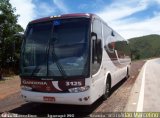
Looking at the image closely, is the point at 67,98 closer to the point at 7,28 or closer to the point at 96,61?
the point at 96,61

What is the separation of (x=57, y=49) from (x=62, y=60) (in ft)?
1.38

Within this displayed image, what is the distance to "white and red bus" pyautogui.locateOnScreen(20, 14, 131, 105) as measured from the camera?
9023mm

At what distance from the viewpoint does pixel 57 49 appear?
9.40m

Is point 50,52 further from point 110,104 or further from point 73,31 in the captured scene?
point 110,104

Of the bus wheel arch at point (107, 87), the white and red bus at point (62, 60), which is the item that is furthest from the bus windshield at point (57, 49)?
the bus wheel arch at point (107, 87)

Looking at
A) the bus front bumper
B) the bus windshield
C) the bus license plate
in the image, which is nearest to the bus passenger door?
the bus windshield

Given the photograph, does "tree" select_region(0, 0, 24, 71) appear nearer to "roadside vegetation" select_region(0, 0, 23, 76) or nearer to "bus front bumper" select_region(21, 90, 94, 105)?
"roadside vegetation" select_region(0, 0, 23, 76)

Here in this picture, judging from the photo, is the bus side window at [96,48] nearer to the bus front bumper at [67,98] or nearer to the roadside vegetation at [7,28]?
the bus front bumper at [67,98]

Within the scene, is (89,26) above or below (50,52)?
above

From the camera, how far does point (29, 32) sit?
395 inches

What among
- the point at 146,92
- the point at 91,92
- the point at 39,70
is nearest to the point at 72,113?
the point at 91,92

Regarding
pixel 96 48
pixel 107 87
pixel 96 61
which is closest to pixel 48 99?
pixel 96 61

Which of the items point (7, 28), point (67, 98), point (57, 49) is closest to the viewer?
point (67, 98)

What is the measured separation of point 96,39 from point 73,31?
2.75 feet
